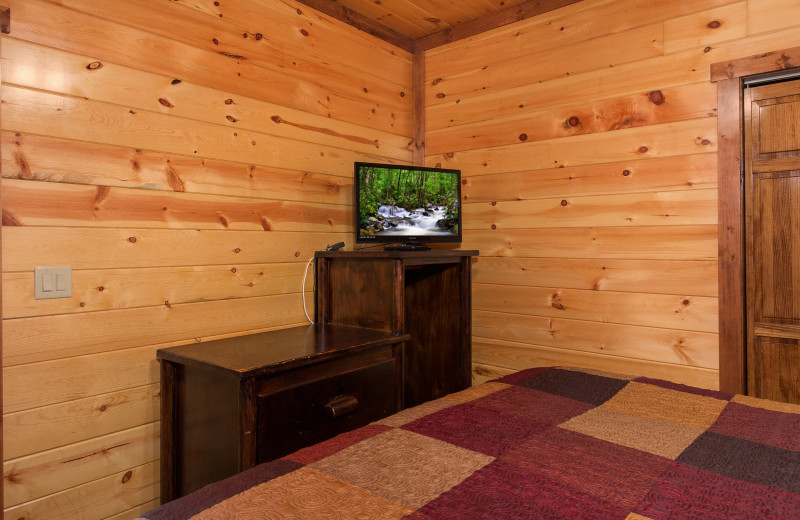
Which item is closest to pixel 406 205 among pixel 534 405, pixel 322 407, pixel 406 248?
pixel 406 248

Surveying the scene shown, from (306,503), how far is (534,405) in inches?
27.5

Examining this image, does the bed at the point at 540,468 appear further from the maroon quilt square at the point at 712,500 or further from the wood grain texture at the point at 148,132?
the wood grain texture at the point at 148,132

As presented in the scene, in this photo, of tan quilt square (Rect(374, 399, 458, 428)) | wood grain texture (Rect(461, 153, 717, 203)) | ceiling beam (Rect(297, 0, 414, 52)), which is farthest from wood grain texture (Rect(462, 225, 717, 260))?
tan quilt square (Rect(374, 399, 458, 428))

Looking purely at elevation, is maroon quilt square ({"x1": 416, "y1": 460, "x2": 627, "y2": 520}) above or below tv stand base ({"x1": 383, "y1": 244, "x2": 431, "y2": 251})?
below

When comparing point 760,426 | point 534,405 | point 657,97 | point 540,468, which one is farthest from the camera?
point 657,97

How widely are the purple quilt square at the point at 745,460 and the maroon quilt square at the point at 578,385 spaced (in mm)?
315

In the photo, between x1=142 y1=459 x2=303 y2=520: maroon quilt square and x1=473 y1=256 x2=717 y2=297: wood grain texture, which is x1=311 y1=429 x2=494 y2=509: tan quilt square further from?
x1=473 y1=256 x2=717 y2=297: wood grain texture

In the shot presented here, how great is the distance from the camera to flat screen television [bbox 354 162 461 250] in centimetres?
259

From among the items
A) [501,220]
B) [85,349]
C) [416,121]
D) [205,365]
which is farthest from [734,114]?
[85,349]

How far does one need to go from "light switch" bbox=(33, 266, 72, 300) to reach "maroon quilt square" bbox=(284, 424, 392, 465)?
1213 mm

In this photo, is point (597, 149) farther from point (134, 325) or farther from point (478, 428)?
point (134, 325)

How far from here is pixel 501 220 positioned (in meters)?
2.92

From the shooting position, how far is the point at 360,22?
291 cm

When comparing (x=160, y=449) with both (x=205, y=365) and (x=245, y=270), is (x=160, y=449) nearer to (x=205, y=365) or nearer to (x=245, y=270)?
(x=205, y=365)
